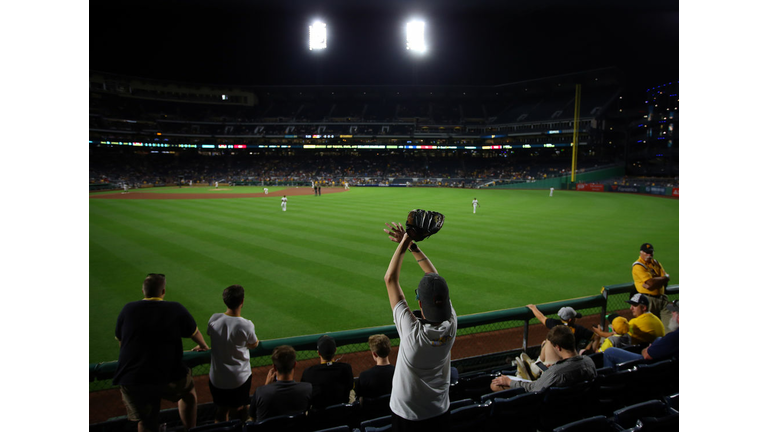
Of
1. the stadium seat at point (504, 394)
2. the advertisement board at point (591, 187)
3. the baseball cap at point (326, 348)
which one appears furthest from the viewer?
the advertisement board at point (591, 187)

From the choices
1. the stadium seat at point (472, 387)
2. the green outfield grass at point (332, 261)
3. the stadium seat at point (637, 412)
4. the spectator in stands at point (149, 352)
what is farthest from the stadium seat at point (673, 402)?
the green outfield grass at point (332, 261)

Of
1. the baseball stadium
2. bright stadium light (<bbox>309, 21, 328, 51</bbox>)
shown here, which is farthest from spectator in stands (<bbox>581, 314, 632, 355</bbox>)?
bright stadium light (<bbox>309, 21, 328, 51</bbox>)

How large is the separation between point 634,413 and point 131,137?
80.4 meters

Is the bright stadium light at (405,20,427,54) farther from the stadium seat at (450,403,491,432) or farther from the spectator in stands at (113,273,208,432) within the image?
the stadium seat at (450,403,491,432)

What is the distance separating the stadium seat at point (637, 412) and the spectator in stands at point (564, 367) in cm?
35

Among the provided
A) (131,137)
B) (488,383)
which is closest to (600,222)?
(488,383)

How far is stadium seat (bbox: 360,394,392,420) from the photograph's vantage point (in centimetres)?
351

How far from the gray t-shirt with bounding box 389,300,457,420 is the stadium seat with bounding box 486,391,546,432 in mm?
955

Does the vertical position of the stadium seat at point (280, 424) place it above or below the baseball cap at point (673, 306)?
below

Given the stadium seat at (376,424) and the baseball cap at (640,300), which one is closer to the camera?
the stadium seat at (376,424)

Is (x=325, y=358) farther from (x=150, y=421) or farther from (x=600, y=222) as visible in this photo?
(x=600, y=222)

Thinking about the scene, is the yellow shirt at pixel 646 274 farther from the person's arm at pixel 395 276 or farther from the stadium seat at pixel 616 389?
the person's arm at pixel 395 276

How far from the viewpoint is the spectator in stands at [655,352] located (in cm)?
427

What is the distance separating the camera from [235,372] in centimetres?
394
